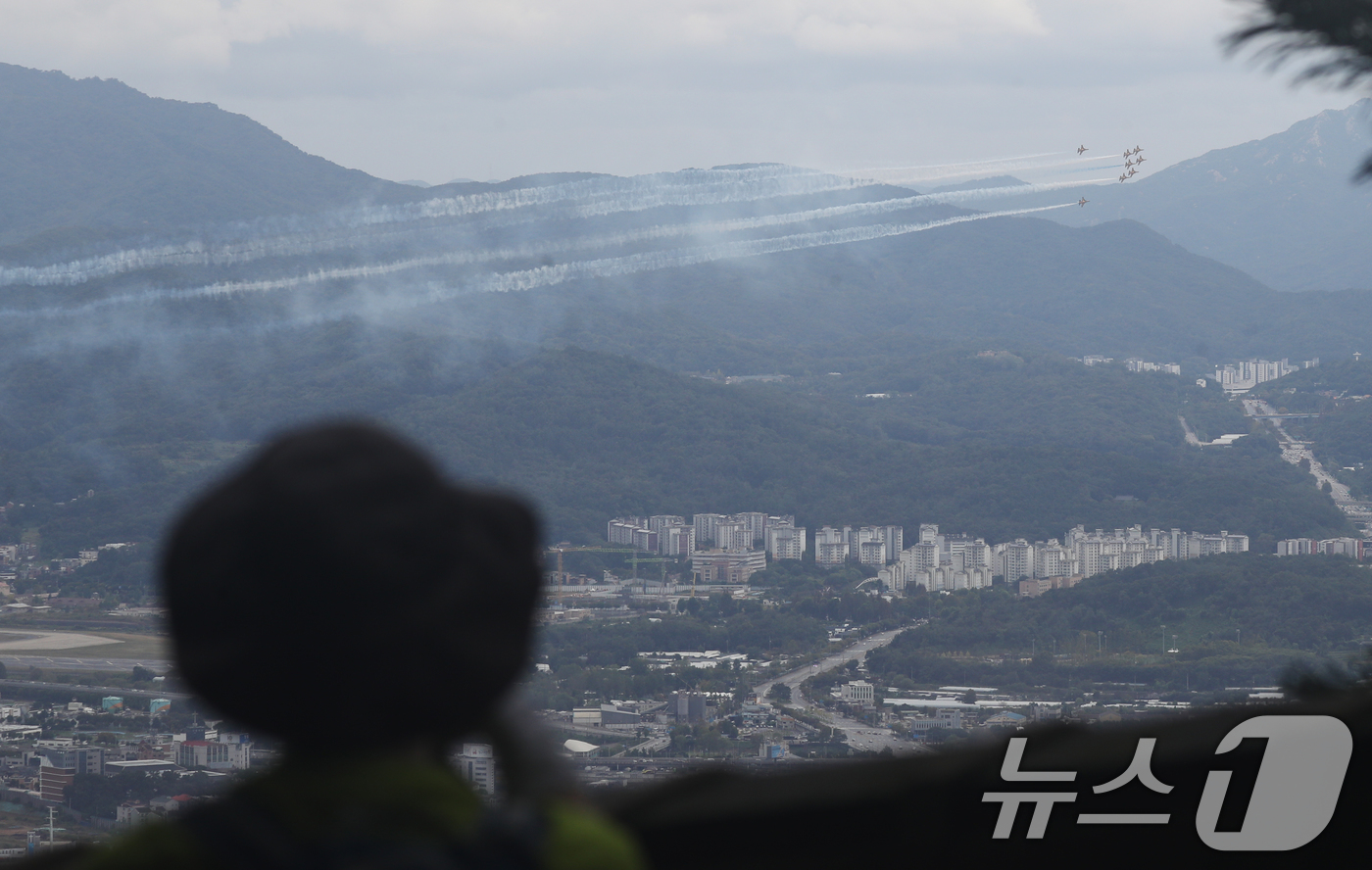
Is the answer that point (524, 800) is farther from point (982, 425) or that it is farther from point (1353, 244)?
point (1353, 244)

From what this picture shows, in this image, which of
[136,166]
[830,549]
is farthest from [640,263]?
[830,549]

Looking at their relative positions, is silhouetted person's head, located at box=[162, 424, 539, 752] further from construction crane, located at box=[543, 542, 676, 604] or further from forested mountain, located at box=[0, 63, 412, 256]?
forested mountain, located at box=[0, 63, 412, 256]

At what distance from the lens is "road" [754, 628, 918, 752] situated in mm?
26008

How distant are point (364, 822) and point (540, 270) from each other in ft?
393

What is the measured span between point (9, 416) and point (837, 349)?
6901 centimetres

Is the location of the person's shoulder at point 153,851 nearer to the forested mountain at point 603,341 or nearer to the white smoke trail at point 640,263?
the forested mountain at point 603,341

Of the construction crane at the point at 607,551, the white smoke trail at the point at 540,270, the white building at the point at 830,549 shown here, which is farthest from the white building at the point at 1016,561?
the white smoke trail at the point at 540,270

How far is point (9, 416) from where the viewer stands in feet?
245

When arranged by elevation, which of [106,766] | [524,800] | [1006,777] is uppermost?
[524,800]

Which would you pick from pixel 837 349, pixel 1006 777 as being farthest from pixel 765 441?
pixel 1006 777

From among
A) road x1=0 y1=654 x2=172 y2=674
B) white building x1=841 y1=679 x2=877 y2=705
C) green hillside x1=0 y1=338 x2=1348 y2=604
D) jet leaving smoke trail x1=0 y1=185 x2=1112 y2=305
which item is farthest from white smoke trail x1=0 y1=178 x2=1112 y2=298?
white building x1=841 y1=679 x2=877 y2=705

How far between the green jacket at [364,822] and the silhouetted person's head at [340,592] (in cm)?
4

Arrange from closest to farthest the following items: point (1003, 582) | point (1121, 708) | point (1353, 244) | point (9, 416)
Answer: point (1121, 708) < point (1003, 582) < point (9, 416) < point (1353, 244)

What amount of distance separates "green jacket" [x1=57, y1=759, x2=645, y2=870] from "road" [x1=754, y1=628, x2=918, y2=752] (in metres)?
16.1
